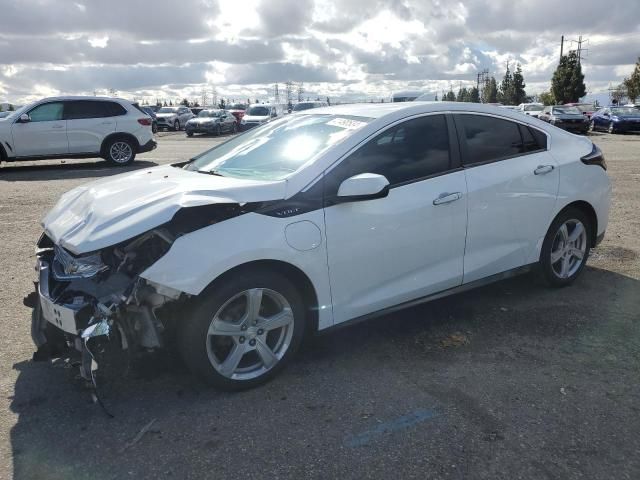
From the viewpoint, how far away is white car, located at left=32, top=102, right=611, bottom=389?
3086 millimetres

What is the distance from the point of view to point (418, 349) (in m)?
3.96

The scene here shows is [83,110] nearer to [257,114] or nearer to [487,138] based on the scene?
[487,138]

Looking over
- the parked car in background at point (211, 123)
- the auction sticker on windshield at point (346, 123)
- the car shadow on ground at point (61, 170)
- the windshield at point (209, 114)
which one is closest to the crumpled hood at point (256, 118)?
the parked car in background at point (211, 123)

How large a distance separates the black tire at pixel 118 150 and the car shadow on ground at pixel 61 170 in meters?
0.18

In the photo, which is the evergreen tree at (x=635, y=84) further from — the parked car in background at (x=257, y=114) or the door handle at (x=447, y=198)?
the door handle at (x=447, y=198)

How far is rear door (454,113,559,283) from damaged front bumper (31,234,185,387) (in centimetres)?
222

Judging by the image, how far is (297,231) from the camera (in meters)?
3.33

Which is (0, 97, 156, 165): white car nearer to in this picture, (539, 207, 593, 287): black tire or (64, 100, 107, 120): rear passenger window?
(64, 100, 107, 120): rear passenger window

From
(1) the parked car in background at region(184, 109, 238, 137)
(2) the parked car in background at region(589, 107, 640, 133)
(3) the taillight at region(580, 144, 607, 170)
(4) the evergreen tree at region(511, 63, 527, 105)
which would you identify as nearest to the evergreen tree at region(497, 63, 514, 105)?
(4) the evergreen tree at region(511, 63, 527, 105)

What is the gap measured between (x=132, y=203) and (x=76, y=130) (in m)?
11.9

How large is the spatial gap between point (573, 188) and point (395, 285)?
1.99m

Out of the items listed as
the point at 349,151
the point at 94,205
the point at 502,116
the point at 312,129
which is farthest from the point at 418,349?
the point at 94,205

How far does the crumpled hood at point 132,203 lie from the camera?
3.12 m

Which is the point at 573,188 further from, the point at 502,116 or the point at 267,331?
the point at 267,331
